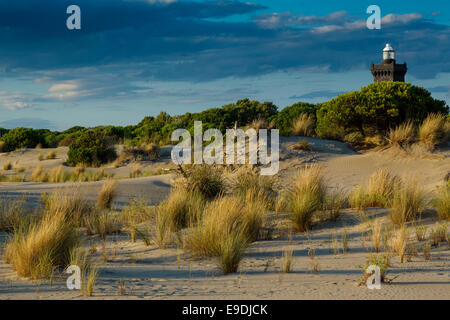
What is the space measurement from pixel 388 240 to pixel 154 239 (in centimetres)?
357

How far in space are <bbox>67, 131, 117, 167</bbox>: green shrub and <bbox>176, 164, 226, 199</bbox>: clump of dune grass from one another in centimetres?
1395

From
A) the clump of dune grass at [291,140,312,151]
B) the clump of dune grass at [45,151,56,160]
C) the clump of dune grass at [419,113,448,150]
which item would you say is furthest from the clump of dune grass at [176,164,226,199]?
the clump of dune grass at [45,151,56,160]

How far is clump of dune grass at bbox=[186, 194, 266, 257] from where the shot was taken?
265 inches

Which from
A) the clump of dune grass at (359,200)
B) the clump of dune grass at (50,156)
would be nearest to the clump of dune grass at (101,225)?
the clump of dune grass at (359,200)

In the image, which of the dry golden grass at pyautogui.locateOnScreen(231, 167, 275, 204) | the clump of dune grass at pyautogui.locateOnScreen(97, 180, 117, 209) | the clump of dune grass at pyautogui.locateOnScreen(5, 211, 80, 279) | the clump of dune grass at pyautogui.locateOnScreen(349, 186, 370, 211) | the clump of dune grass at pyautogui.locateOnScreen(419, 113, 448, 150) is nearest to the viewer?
the clump of dune grass at pyautogui.locateOnScreen(5, 211, 80, 279)

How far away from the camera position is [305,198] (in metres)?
8.86

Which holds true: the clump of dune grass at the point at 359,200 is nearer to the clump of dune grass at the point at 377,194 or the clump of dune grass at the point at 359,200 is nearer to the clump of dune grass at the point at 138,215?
the clump of dune grass at the point at 377,194

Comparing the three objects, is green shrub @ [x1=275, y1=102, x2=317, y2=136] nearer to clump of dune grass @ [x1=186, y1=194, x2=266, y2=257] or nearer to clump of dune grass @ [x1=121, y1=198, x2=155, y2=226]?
clump of dune grass @ [x1=121, y1=198, x2=155, y2=226]

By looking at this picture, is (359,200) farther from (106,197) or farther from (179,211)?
(106,197)

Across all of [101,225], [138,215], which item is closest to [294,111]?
[138,215]

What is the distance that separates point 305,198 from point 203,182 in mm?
3467

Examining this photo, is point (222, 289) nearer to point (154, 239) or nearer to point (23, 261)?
point (23, 261)

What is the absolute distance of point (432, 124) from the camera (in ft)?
58.2

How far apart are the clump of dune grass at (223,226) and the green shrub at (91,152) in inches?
703
